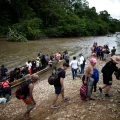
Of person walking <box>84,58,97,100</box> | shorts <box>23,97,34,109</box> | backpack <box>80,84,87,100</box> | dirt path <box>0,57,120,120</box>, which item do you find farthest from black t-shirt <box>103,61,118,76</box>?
shorts <box>23,97,34,109</box>

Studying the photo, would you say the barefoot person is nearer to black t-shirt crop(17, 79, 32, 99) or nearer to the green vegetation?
black t-shirt crop(17, 79, 32, 99)

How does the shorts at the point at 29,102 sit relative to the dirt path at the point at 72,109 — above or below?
above

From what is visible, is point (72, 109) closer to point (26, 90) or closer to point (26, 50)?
point (26, 90)

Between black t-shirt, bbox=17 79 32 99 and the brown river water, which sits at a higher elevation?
black t-shirt, bbox=17 79 32 99

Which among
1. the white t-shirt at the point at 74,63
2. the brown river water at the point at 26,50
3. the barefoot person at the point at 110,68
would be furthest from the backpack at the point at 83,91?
the brown river water at the point at 26,50

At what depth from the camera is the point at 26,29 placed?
163 ft

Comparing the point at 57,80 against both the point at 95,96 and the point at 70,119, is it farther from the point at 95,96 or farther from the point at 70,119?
the point at 95,96

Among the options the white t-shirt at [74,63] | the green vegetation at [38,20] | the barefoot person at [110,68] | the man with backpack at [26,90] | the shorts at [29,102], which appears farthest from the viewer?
the green vegetation at [38,20]

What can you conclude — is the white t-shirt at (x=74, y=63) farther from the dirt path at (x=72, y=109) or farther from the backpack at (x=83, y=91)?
the backpack at (x=83, y=91)

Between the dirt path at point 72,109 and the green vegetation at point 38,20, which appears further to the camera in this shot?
the green vegetation at point 38,20

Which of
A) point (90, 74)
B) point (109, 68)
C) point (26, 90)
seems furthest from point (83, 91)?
point (26, 90)

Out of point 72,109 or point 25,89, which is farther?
point 72,109

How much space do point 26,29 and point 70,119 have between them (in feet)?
149

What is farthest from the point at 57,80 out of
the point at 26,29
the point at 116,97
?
the point at 26,29
